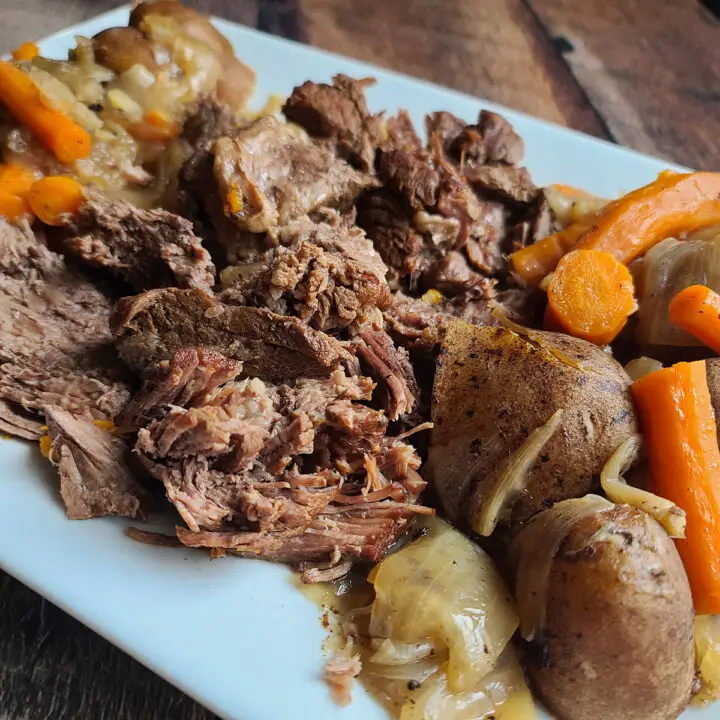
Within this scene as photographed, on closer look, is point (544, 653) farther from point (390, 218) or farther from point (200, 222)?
point (200, 222)

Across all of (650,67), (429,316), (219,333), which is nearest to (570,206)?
(429,316)

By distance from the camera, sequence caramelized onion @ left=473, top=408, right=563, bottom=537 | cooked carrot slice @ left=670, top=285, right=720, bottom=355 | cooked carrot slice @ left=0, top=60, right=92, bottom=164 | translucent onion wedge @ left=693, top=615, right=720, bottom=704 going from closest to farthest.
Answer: translucent onion wedge @ left=693, top=615, right=720, bottom=704, caramelized onion @ left=473, top=408, right=563, bottom=537, cooked carrot slice @ left=670, top=285, right=720, bottom=355, cooked carrot slice @ left=0, top=60, right=92, bottom=164

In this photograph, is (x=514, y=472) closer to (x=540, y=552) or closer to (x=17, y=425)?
(x=540, y=552)

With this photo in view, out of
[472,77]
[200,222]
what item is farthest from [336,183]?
[472,77]

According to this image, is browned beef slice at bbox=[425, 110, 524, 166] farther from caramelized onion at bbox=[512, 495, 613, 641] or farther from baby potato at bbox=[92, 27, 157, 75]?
caramelized onion at bbox=[512, 495, 613, 641]

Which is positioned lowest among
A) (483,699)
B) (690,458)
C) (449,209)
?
(483,699)

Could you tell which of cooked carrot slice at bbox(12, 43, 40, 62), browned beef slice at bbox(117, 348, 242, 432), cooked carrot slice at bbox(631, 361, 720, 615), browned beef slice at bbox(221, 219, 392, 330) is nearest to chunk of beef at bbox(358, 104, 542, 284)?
browned beef slice at bbox(221, 219, 392, 330)
